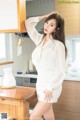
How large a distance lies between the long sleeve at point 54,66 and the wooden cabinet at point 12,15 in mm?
311

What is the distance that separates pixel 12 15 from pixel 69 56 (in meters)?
1.56

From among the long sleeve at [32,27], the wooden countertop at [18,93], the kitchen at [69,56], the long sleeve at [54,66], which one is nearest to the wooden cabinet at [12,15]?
the long sleeve at [32,27]

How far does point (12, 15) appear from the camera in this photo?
1721 mm

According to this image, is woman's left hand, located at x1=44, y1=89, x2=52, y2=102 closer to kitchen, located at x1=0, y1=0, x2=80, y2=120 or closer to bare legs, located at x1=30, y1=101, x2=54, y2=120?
bare legs, located at x1=30, y1=101, x2=54, y2=120

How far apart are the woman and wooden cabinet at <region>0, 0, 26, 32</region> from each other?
20cm

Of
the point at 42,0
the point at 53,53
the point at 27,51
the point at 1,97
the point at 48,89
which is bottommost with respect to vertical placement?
the point at 27,51

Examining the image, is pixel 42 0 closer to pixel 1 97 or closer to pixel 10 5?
pixel 10 5

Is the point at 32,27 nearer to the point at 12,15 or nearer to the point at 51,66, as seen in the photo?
the point at 12,15

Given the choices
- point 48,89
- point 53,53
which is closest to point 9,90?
point 48,89

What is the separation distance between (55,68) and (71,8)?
1674 millimetres

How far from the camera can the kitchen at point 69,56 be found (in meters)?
2.96

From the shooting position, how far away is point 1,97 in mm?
1722

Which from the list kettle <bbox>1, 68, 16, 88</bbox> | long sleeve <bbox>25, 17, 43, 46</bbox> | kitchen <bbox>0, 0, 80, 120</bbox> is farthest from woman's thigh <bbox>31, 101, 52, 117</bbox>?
kitchen <bbox>0, 0, 80, 120</bbox>

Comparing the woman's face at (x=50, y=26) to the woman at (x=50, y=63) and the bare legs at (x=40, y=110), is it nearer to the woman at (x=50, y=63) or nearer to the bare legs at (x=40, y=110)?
the woman at (x=50, y=63)
